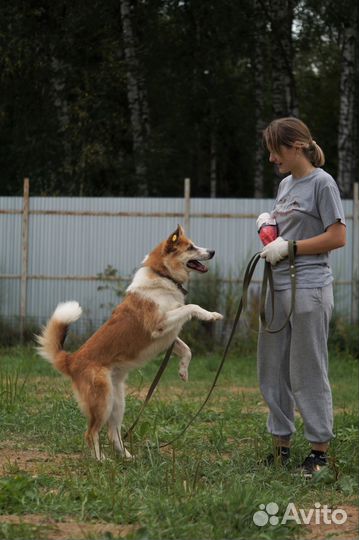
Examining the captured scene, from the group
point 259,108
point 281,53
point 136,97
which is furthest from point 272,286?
point 259,108

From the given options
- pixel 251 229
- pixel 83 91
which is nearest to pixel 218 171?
pixel 83 91

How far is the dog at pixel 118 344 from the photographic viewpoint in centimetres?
587

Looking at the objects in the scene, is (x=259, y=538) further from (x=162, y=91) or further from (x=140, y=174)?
(x=162, y=91)

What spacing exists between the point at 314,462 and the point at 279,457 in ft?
0.70

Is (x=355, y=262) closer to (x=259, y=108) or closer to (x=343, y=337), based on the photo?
(x=343, y=337)

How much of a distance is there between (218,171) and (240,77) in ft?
14.2

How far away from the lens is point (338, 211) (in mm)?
5383

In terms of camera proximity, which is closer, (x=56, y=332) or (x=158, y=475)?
(x=158, y=475)

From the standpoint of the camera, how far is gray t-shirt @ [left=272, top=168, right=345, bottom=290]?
538 centimetres

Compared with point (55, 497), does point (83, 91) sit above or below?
above

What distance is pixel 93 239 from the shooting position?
14.8m

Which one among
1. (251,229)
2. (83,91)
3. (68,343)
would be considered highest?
(83,91)

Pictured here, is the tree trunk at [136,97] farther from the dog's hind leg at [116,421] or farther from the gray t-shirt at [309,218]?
the gray t-shirt at [309,218]

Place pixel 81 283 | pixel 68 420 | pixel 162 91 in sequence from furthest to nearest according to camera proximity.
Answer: pixel 162 91 < pixel 81 283 < pixel 68 420
